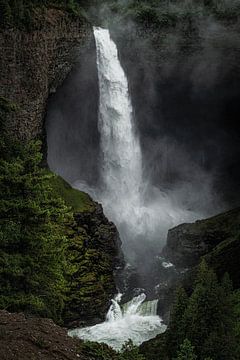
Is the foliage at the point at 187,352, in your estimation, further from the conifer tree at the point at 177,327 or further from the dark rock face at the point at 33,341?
the dark rock face at the point at 33,341

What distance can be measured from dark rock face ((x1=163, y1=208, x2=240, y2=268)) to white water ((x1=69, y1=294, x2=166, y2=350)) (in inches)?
172

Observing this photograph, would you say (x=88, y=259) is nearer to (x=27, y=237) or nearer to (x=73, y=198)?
(x=73, y=198)

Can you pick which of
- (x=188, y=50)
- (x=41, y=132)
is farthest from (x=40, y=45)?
(x=188, y=50)

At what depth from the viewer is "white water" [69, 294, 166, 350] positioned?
2155cm

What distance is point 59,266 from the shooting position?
58.4ft

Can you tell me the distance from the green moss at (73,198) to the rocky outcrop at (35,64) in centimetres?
325

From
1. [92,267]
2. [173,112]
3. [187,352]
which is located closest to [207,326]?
[187,352]

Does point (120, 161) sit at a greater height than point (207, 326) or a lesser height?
greater

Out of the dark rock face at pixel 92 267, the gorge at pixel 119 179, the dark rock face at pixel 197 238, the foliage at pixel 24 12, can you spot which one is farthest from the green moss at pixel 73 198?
the foliage at pixel 24 12

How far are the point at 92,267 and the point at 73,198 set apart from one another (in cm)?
433

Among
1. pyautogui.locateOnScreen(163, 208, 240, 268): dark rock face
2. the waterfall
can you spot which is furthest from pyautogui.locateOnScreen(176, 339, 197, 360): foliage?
the waterfall

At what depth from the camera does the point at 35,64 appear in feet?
92.0

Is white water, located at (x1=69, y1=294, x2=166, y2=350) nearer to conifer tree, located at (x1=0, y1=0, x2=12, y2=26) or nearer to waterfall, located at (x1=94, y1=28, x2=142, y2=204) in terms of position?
waterfall, located at (x1=94, y1=28, x2=142, y2=204)

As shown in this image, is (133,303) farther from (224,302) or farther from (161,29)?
(161,29)
